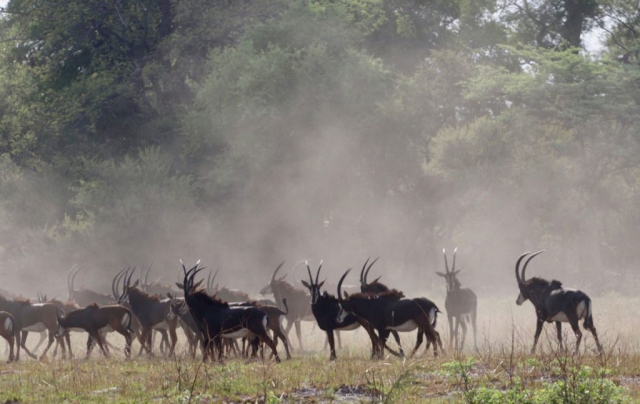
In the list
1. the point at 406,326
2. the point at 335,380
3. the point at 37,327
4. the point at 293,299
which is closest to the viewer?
the point at 335,380

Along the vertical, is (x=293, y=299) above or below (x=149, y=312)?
above

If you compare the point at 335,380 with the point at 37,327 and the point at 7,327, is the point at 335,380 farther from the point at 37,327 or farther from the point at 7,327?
the point at 37,327

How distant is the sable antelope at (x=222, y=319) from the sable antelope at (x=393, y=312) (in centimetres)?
167

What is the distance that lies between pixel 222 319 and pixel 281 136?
81.6 ft

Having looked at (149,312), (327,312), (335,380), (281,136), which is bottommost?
(335,380)

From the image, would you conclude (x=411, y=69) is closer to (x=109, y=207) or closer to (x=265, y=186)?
(x=265, y=186)

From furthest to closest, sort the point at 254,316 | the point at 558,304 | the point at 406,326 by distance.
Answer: the point at 558,304, the point at 406,326, the point at 254,316

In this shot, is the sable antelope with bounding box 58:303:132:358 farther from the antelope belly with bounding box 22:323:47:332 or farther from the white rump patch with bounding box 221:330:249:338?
the white rump patch with bounding box 221:330:249:338

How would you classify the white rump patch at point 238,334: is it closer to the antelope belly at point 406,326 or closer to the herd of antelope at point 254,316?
the herd of antelope at point 254,316

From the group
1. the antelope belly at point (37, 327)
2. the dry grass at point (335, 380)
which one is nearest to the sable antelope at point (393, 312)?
the dry grass at point (335, 380)

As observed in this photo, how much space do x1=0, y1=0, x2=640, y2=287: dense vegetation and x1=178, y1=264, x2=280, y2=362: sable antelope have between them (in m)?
21.7

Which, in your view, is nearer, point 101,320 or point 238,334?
point 238,334

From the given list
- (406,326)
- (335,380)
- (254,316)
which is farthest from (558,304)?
(335,380)

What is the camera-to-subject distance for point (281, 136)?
3966 centimetres
